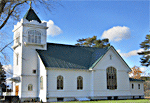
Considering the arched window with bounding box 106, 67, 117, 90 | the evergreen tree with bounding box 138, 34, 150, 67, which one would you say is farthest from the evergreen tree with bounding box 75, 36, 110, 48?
the arched window with bounding box 106, 67, 117, 90

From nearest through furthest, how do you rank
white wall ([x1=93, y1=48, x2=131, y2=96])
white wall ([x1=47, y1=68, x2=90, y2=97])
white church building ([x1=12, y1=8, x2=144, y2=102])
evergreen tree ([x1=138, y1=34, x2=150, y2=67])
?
white wall ([x1=47, y1=68, x2=90, y2=97])
white church building ([x1=12, y1=8, x2=144, y2=102])
white wall ([x1=93, y1=48, x2=131, y2=96])
evergreen tree ([x1=138, y1=34, x2=150, y2=67])

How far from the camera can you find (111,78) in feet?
112

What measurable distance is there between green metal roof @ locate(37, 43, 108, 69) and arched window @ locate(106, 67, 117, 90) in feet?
9.04

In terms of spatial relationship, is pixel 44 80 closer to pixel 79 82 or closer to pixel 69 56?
pixel 79 82

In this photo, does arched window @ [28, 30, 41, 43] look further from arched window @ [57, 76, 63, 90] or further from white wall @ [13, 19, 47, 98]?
arched window @ [57, 76, 63, 90]

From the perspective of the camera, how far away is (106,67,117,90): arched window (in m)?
33.9

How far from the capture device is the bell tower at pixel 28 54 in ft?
104

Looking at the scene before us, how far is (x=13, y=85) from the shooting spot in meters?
34.5

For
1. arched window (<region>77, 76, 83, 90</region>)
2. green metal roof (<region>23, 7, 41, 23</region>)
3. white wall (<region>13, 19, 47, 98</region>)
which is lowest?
arched window (<region>77, 76, 83, 90</region>)

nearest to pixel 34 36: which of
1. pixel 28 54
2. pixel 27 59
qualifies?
pixel 28 54

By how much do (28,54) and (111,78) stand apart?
13.1m

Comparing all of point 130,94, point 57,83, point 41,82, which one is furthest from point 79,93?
point 130,94

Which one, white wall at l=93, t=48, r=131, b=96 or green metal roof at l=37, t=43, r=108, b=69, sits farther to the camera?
white wall at l=93, t=48, r=131, b=96

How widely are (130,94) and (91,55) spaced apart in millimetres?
8793
